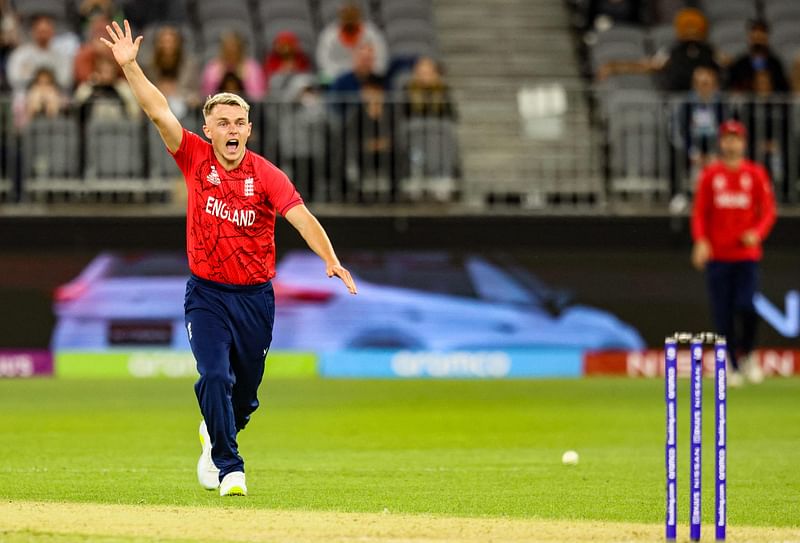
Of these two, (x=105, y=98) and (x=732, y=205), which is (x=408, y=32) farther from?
(x=732, y=205)

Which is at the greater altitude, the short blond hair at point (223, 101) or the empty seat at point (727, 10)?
the empty seat at point (727, 10)

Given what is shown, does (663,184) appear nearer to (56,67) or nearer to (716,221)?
(716,221)

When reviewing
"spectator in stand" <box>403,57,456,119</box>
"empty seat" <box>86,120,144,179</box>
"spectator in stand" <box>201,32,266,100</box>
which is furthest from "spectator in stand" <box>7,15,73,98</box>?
"spectator in stand" <box>403,57,456,119</box>

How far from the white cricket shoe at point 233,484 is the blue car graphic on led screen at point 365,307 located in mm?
10324

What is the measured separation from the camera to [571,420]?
571 inches

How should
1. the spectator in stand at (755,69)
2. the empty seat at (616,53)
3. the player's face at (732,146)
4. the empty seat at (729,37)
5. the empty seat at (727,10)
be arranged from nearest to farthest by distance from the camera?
the player's face at (732,146)
the spectator in stand at (755,69)
the empty seat at (616,53)
the empty seat at (729,37)
the empty seat at (727,10)

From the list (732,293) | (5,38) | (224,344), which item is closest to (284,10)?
(5,38)

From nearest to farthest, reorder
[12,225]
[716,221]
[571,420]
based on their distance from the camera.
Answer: [571,420] → [716,221] → [12,225]

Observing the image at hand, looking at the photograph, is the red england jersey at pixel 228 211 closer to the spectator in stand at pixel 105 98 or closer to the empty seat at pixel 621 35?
the spectator in stand at pixel 105 98

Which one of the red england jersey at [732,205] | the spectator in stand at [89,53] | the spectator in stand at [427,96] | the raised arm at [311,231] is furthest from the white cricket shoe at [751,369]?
the raised arm at [311,231]

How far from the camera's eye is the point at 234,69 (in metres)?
19.4

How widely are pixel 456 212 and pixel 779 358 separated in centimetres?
433

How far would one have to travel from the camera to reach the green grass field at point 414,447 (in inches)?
364

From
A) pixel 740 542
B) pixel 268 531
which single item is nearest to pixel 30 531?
pixel 268 531
